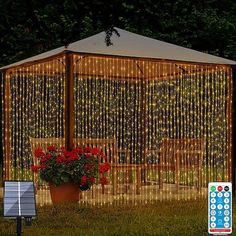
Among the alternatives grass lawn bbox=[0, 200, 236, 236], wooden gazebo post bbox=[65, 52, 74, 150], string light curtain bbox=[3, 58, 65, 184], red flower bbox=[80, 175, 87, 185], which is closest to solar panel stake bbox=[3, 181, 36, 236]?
grass lawn bbox=[0, 200, 236, 236]

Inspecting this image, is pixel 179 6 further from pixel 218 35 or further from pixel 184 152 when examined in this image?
pixel 218 35

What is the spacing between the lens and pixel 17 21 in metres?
3.35

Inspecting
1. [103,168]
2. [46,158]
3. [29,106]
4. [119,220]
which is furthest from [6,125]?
[119,220]

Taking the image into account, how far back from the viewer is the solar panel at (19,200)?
739 cm

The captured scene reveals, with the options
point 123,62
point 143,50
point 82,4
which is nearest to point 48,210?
point 143,50

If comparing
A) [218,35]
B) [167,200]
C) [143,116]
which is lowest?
[167,200]

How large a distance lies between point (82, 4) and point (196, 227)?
5859 millimetres

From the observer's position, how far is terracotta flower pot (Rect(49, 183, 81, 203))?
1101 centimetres

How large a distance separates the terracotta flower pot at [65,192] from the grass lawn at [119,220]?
39 cm

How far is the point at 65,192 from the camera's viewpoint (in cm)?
1102

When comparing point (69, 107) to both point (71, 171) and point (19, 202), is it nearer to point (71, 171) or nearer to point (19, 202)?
point (71, 171)

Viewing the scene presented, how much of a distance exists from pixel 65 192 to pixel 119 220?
1907mm

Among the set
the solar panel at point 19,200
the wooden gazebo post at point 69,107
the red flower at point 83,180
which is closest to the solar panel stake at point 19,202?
the solar panel at point 19,200

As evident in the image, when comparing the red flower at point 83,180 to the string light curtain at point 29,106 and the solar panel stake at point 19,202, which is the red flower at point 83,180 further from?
the solar panel stake at point 19,202
